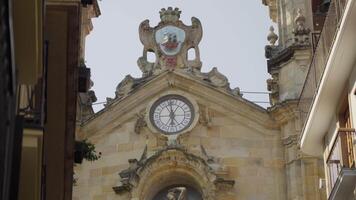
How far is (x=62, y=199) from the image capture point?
13.7m

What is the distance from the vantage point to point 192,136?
23109mm

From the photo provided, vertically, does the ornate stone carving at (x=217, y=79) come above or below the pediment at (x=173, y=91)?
above

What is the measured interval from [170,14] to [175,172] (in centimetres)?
415

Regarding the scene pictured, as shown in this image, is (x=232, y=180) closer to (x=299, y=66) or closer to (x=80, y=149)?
(x=299, y=66)

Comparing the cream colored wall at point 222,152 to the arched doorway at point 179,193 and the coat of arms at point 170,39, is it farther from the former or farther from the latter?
the coat of arms at point 170,39

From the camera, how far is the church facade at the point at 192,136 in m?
22.5

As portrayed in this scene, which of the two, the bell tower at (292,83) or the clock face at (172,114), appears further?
the clock face at (172,114)

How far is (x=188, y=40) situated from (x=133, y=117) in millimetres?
2313

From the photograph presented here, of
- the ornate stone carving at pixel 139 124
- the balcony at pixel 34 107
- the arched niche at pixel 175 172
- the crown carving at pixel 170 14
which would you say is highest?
the crown carving at pixel 170 14

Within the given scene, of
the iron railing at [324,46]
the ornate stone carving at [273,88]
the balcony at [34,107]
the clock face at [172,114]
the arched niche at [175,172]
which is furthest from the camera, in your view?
the ornate stone carving at [273,88]

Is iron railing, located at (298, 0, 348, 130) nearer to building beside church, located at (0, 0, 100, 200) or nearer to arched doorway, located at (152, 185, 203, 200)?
building beside church, located at (0, 0, 100, 200)

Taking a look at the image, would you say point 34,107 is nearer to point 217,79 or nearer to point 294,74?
point 294,74

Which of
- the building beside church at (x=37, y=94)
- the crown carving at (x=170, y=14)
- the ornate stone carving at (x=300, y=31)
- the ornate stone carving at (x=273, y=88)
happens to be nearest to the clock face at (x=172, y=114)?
the ornate stone carving at (x=273, y=88)

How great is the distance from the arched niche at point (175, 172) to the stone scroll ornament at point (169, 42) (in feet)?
7.88
